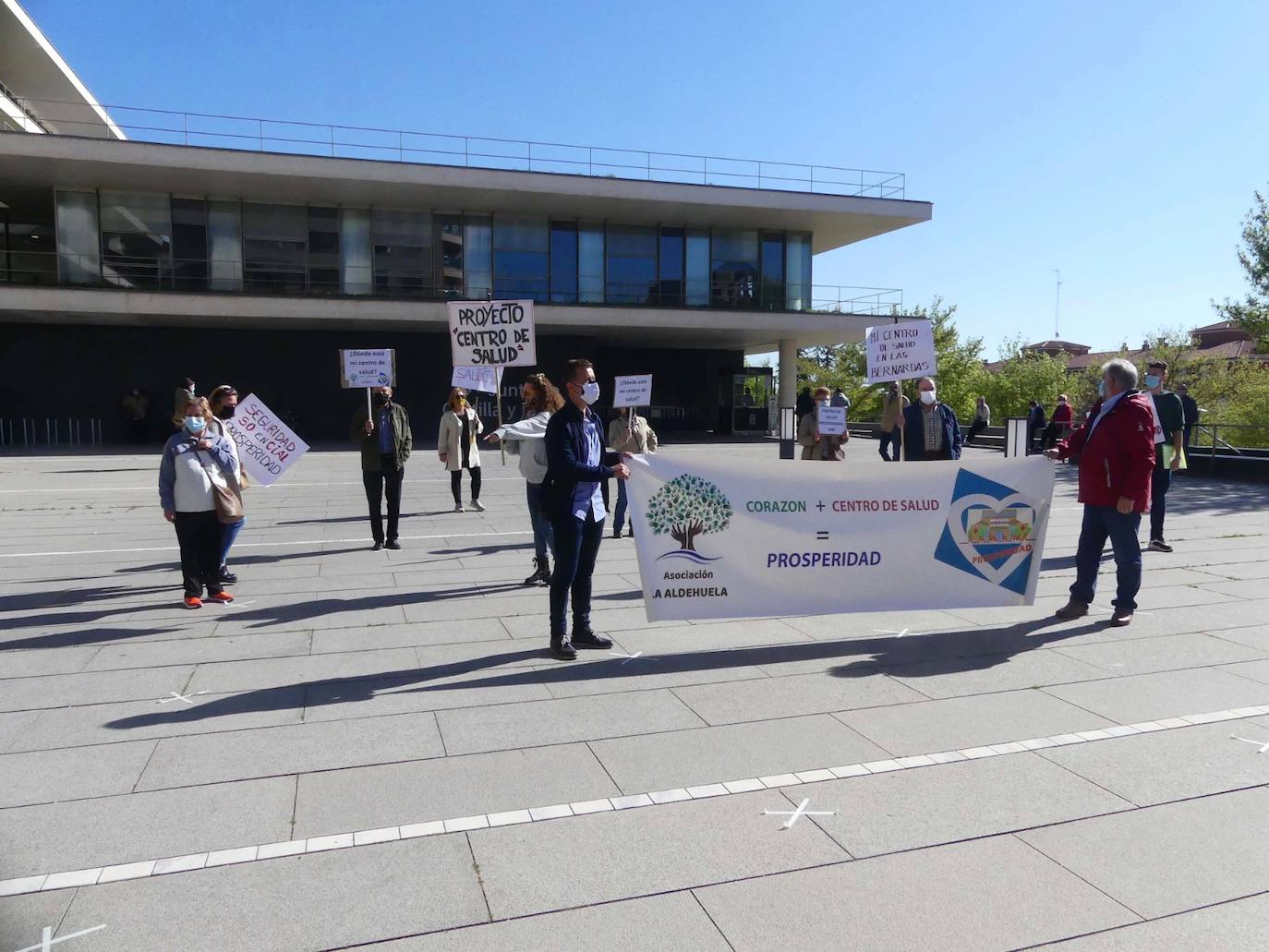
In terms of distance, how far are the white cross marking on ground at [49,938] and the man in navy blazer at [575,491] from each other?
10.9ft

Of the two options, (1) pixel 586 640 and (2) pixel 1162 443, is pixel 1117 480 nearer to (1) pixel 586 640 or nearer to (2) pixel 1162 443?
(2) pixel 1162 443

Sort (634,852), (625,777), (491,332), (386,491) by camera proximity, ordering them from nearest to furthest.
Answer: (634,852) < (625,777) < (386,491) < (491,332)

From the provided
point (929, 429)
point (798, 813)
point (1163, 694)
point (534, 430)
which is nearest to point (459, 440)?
point (534, 430)

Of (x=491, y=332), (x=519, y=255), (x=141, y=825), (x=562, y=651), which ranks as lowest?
(x=141, y=825)

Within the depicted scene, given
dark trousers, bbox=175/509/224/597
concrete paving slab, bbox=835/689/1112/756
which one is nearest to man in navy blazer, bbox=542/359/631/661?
concrete paving slab, bbox=835/689/1112/756

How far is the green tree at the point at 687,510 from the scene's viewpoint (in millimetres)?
6230

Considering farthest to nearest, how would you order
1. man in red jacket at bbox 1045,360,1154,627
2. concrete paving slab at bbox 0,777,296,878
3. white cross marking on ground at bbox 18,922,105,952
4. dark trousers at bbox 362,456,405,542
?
dark trousers at bbox 362,456,405,542
man in red jacket at bbox 1045,360,1154,627
concrete paving slab at bbox 0,777,296,878
white cross marking on ground at bbox 18,922,105,952

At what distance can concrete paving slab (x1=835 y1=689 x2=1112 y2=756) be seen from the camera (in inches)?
183

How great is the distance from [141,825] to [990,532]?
5.81 metres

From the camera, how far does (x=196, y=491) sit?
7.42 m

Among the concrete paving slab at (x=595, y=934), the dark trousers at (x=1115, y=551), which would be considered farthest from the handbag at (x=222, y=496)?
the dark trousers at (x=1115, y=551)

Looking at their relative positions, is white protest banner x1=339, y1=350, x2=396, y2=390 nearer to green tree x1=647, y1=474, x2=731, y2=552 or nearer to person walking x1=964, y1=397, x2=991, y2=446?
Result: green tree x1=647, y1=474, x2=731, y2=552

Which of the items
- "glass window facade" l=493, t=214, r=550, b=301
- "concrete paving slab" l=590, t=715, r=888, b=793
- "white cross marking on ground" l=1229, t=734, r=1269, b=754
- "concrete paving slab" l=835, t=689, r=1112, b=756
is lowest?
"concrete paving slab" l=590, t=715, r=888, b=793

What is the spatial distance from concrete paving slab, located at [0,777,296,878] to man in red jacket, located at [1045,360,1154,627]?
19.0 ft
